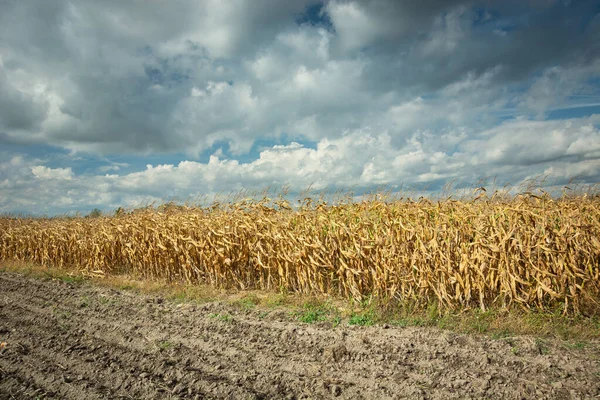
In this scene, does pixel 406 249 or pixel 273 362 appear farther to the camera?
pixel 406 249

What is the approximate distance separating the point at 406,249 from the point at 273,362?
10.1ft

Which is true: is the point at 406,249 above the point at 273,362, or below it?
above

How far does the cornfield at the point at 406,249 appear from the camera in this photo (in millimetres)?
5723

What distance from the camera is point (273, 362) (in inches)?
Result: 171

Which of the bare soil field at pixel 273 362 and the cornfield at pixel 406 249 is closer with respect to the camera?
the bare soil field at pixel 273 362

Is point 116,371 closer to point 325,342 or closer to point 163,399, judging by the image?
point 163,399

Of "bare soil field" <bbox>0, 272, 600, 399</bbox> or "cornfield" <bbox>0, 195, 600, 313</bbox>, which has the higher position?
"cornfield" <bbox>0, 195, 600, 313</bbox>

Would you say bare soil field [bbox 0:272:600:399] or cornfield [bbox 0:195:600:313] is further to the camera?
cornfield [bbox 0:195:600:313]

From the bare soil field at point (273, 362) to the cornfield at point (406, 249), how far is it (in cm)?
115

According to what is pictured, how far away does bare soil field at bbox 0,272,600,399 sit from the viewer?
3.68m

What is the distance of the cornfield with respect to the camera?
5.72 m

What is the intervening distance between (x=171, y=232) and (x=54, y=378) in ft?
19.7

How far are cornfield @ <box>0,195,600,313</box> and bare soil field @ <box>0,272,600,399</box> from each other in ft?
3.77

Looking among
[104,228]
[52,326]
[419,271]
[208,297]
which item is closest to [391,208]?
[419,271]
